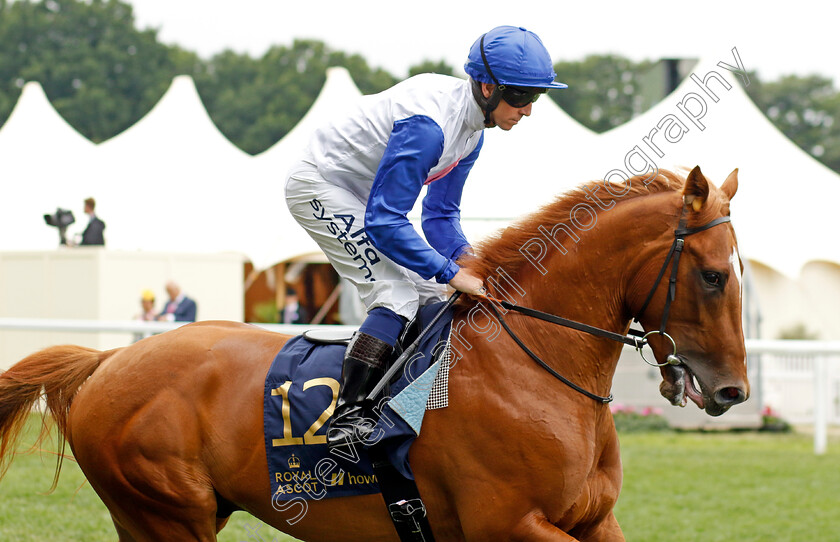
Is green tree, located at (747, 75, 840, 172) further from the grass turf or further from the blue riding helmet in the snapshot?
the blue riding helmet

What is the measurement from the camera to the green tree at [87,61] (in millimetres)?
52812

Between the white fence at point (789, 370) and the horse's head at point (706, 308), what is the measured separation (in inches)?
240

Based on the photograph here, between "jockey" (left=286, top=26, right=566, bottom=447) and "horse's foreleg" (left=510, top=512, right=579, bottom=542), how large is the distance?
62cm

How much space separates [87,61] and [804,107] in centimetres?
4653

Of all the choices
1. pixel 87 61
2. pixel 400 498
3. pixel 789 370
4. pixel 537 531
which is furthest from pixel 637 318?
pixel 87 61

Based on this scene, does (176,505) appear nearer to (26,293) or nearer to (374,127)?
(374,127)

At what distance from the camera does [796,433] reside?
10836 mm

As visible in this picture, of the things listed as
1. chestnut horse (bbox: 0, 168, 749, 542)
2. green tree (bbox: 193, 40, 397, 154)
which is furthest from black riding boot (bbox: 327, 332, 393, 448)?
green tree (bbox: 193, 40, 397, 154)

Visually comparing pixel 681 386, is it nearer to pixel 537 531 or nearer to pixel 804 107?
→ pixel 537 531

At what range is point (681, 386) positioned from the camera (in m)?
3.07

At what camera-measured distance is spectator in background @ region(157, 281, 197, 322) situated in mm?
11148

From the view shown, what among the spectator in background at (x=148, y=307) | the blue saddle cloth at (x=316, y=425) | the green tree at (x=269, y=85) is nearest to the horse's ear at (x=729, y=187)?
the blue saddle cloth at (x=316, y=425)

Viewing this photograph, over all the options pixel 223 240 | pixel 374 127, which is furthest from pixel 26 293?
pixel 374 127

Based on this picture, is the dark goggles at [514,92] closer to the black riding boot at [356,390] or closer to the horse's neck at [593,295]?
the horse's neck at [593,295]
